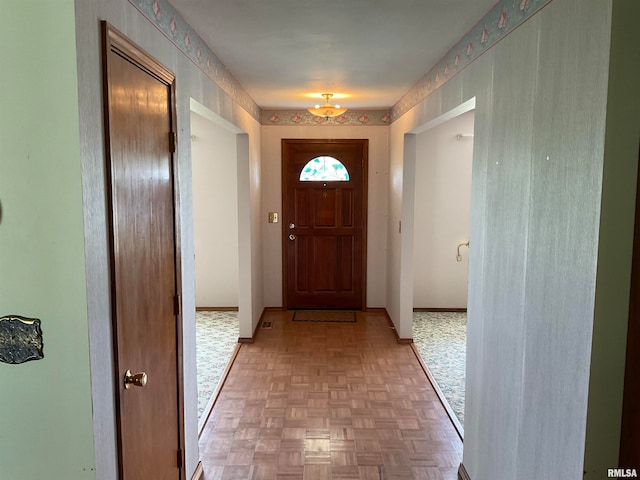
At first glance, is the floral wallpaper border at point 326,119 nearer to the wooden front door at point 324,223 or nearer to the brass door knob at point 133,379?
the wooden front door at point 324,223

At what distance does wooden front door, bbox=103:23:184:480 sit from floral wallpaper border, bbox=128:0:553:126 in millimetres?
255

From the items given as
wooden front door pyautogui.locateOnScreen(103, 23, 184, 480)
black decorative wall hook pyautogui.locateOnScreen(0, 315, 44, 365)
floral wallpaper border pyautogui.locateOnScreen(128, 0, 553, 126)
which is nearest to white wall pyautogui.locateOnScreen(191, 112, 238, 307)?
floral wallpaper border pyautogui.locateOnScreen(128, 0, 553, 126)

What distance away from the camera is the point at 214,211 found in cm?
584

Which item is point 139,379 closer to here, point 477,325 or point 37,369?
point 37,369

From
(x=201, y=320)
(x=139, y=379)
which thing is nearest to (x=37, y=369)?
(x=139, y=379)

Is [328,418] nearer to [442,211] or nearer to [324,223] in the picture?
[324,223]

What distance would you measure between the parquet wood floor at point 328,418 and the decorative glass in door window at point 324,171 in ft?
6.89

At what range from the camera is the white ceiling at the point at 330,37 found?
221 cm

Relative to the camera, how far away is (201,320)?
5645 mm

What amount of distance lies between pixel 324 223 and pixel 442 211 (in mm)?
1483

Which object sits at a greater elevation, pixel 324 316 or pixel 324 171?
pixel 324 171

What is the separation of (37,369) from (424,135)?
5.07m

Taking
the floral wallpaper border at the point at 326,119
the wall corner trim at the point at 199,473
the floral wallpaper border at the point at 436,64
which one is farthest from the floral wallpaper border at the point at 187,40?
the wall corner trim at the point at 199,473

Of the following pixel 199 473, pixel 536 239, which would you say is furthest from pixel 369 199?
pixel 536 239
